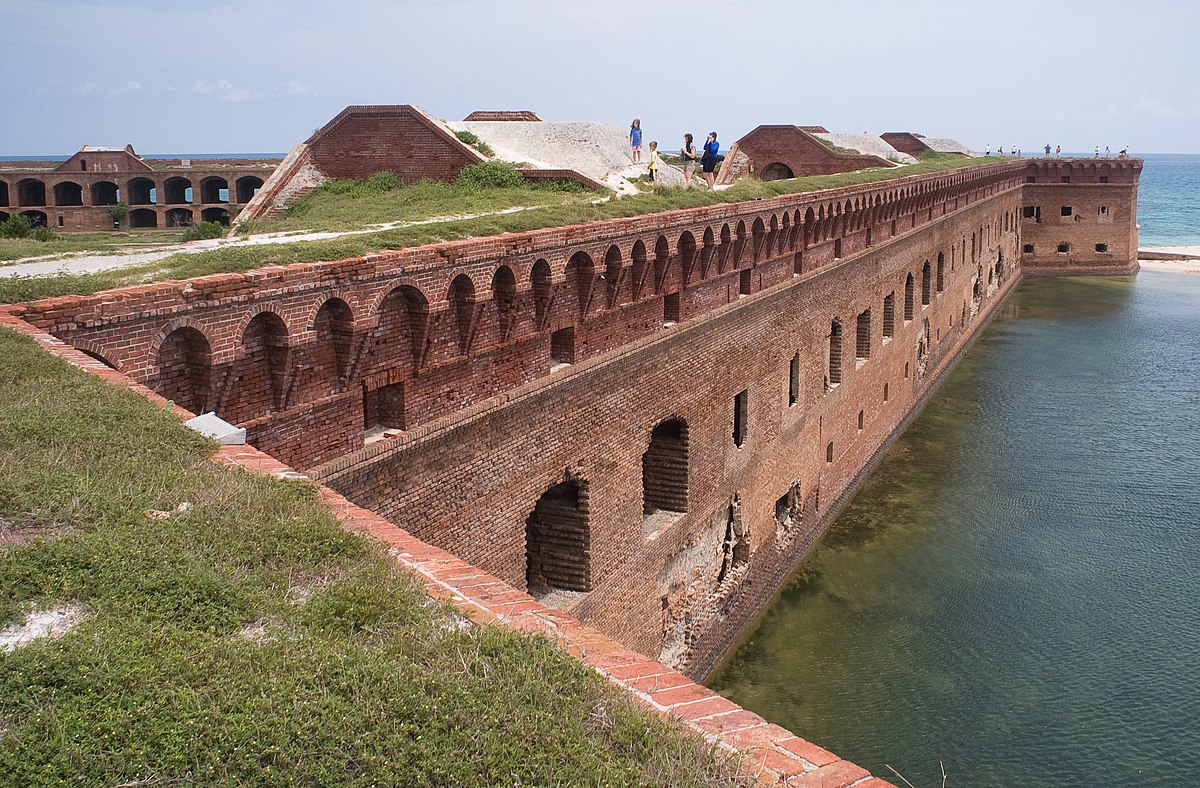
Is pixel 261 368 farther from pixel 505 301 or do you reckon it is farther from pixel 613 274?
pixel 613 274

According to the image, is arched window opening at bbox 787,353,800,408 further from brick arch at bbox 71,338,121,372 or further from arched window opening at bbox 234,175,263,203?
arched window opening at bbox 234,175,263,203

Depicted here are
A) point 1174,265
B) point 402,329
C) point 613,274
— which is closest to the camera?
point 402,329

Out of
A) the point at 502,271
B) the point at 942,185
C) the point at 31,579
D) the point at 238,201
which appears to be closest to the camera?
the point at 31,579

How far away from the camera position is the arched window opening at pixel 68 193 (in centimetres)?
3494

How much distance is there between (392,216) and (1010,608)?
33.3 ft

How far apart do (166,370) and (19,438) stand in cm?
169

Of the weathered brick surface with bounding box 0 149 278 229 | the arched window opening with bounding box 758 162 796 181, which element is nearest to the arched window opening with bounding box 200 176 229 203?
the weathered brick surface with bounding box 0 149 278 229

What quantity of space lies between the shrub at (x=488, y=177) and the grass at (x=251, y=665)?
12519mm

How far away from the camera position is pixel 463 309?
8797 millimetres

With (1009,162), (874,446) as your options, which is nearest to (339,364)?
(874,446)

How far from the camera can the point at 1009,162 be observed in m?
45.5

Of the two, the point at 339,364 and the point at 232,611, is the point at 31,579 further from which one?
the point at 339,364

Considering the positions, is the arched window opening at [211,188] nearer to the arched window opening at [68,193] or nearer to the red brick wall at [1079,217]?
the arched window opening at [68,193]

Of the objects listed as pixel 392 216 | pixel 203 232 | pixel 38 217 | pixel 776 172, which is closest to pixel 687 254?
pixel 392 216
